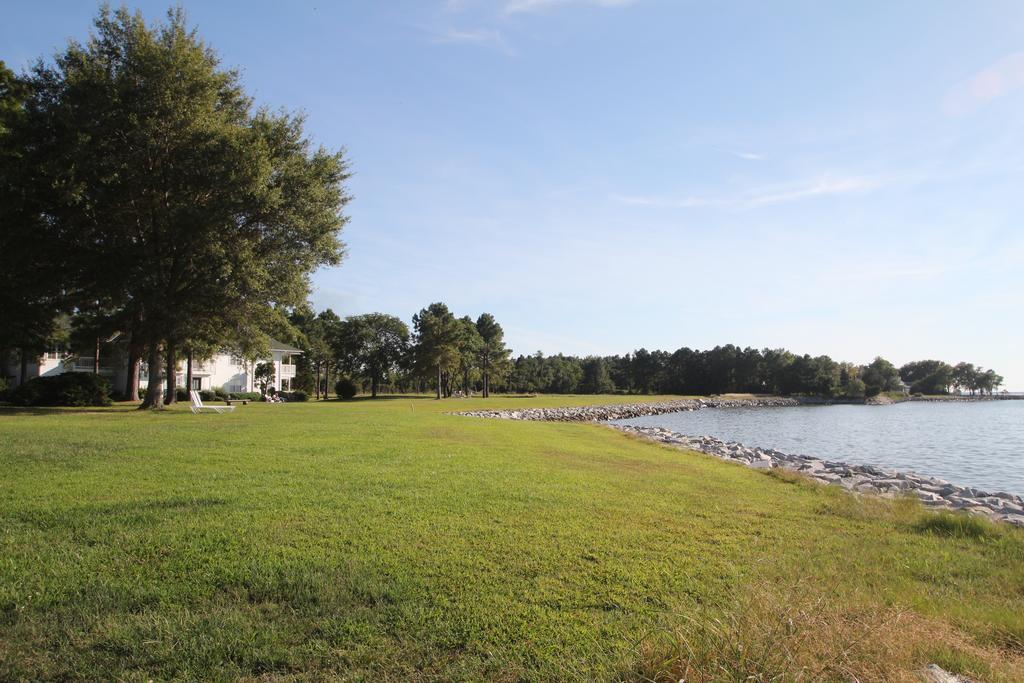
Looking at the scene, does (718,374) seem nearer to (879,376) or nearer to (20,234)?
(879,376)

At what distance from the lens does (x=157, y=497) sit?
7016mm

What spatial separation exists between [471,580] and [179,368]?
43.9m

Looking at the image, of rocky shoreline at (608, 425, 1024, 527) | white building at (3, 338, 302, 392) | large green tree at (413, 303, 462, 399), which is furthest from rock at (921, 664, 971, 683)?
large green tree at (413, 303, 462, 399)

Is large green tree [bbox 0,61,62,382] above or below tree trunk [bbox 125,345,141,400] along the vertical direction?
above

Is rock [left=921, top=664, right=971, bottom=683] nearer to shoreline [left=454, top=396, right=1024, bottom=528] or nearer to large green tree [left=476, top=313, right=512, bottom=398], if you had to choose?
shoreline [left=454, top=396, right=1024, bottom=528]

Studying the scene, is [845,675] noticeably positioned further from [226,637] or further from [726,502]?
[726,502]

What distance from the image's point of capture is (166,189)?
2327 cm

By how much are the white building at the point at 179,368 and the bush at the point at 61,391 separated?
99.7 inches

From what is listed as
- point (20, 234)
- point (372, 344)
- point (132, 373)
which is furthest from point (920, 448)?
point (372, 344)

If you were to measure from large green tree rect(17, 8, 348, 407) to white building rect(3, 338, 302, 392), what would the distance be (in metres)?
7.99

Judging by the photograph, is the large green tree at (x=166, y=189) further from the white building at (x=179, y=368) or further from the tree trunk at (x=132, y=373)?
the white building at (x=179, y=368)

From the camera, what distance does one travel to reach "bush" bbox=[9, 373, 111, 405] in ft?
91.2

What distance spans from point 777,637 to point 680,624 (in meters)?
0.70

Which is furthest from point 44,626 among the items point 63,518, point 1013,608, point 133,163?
point 133,163
